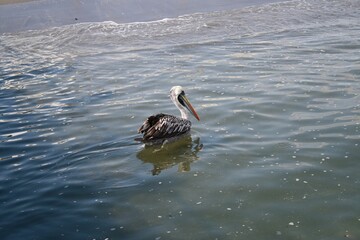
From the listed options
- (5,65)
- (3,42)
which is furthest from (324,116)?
(3,42)

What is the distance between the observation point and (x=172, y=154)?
966 centimetres

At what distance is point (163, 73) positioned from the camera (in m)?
14.8

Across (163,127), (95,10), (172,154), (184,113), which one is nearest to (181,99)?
(184,113)

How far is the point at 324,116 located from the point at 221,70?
4.64m

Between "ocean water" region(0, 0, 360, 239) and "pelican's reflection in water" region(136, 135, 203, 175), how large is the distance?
0.04m

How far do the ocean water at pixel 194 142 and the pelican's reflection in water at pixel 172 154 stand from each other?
37 millimetres

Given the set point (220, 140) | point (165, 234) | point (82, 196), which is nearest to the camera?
point (165, 234)

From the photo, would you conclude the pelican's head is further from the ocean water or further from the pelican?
the ocean water

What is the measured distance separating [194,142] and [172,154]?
0.57 m

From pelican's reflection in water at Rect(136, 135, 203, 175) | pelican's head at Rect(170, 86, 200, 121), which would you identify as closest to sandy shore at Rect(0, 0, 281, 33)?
pelican's head at Rect(170, 86, 200, 121)

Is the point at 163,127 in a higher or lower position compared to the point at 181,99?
lower

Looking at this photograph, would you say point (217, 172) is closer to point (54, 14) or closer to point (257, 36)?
point (257, 36)

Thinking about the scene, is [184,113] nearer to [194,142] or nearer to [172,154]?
[194,142]

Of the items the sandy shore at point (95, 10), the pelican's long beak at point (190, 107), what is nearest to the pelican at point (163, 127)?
the pelican's long beak at point (190, 107)
